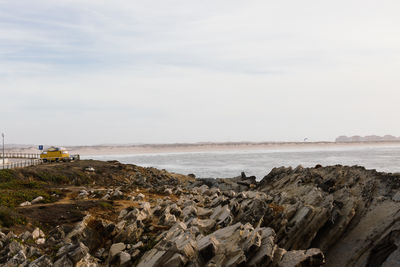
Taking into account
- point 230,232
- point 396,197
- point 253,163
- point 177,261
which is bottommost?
point 253,163

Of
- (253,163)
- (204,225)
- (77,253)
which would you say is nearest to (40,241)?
(77,253)

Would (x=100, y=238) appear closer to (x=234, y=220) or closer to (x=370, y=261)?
(x=234, y=220)

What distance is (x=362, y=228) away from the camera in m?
19.2

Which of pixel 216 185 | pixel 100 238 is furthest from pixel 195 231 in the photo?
pixel 216 185

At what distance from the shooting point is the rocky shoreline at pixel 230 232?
13539mm

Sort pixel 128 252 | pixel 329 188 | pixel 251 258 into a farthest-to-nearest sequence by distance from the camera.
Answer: pixel 329 188 < pixel 128 252 < pixel 251 258

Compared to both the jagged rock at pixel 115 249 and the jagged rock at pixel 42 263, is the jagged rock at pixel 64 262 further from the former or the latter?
the jagged rock at pixel 115 249

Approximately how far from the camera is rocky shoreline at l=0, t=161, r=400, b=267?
13539 mm

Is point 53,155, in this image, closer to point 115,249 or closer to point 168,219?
point 168,219

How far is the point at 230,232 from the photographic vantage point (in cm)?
1498

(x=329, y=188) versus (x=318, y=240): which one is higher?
(x=329, y=188)

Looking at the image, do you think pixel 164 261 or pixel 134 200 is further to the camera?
pixel 134 200

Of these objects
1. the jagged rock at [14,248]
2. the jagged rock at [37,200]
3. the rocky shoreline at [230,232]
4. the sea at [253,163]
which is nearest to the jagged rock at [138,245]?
the rocky shoreline at [230,232]

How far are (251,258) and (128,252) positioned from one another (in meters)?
4.95
